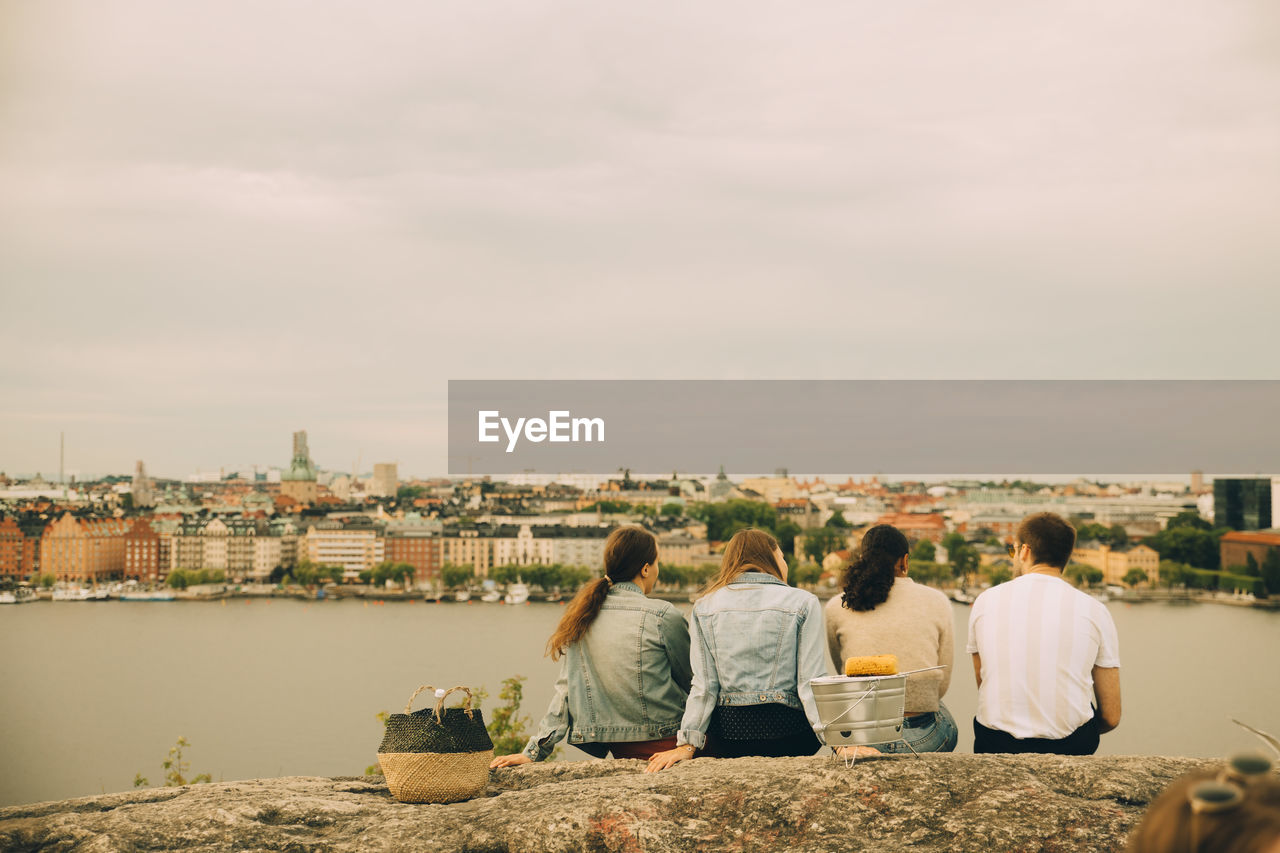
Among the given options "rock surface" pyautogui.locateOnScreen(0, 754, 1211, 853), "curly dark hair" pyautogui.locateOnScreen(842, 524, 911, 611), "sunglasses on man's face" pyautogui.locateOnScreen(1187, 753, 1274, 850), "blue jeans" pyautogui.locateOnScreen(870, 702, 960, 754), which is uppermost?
"sunglasses on man's face" pyautogui.locateOnScreen(1187, 753, 1274, 850)

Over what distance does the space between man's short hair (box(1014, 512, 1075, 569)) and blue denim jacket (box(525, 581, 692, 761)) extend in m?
0.86

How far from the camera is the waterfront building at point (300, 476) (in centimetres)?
8600

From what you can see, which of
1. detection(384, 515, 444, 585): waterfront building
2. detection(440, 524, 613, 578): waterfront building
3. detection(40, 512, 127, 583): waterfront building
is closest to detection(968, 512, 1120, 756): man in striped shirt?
detection(440, 524, 613, 578): waterfront building

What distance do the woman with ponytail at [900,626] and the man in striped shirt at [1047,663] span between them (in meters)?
0.18

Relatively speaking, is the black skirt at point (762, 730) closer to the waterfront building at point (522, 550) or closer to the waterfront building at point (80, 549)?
the waterfront building at point (80, 549)

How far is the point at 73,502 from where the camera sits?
51.4 metres

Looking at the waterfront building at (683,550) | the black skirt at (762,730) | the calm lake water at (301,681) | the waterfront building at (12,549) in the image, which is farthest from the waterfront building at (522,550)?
the black skirt at (762,730)

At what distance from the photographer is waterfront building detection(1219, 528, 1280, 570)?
46656mm

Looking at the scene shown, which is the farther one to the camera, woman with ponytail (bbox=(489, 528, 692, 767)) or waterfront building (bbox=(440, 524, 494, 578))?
waterfront building (bbox=(440, 524, 494, 578))

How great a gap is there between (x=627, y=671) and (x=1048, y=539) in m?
1.06

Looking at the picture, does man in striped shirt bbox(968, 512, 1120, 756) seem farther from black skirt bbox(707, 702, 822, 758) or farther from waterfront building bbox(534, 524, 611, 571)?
waterfront building bbox(534, 524, 611, 571)


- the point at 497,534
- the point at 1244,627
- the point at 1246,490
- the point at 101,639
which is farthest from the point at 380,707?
the point at 1246,490

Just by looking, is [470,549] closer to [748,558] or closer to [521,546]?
[521,546]

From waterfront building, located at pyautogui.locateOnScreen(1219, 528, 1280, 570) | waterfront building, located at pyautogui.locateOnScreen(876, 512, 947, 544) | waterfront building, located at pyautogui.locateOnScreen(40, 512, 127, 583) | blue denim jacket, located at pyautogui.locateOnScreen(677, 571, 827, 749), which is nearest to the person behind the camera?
blue denim jacket, located at pyautogui.locateOnScreen(677, 571, 827, 749)
